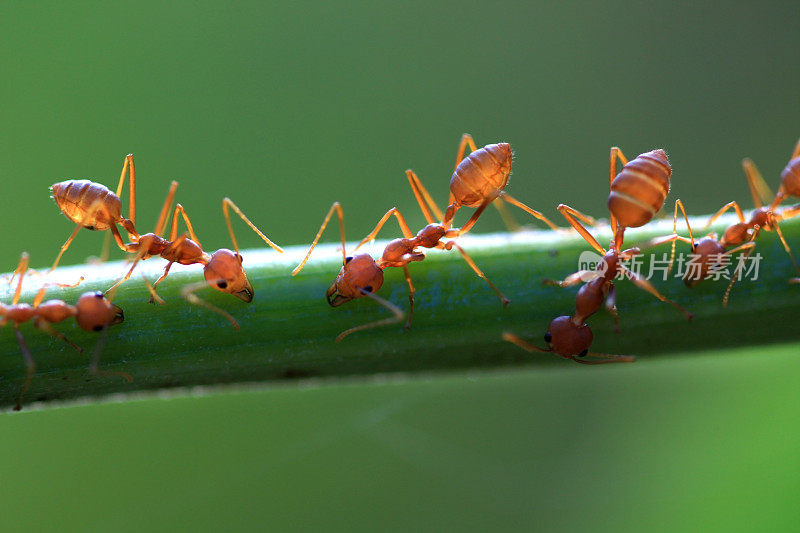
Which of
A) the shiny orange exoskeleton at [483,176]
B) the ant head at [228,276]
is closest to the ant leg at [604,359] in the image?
the shiny orange exoskeleton at [483,176]

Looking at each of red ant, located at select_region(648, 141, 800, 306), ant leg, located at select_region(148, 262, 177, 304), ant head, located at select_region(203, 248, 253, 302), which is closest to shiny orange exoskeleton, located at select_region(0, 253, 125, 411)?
ant leg, located at select_region(148, 262, 177, 304)

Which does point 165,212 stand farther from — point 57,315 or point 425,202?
point 425,202

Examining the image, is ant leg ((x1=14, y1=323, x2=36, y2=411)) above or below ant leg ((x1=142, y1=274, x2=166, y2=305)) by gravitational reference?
below

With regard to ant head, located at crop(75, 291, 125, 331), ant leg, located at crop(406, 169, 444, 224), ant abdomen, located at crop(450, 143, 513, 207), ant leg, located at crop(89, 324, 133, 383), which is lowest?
ant leg, located at crop(89, 324, 133, 383)

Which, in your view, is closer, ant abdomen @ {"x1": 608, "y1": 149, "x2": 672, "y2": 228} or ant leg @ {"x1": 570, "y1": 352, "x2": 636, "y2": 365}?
ant leg @ {"x1": 570, "y1": 352, "x2": 636, "y2": 365}

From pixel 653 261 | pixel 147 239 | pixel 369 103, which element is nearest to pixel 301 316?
pixel 147 239

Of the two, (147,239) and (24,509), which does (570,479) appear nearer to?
(147,239)

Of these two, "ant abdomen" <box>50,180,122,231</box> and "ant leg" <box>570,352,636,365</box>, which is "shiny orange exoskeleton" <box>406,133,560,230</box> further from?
"ant abdomen" <box>50,180,122,231</box>

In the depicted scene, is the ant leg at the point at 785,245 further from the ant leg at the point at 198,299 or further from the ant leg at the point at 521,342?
the ant leg at the point at 198,299
